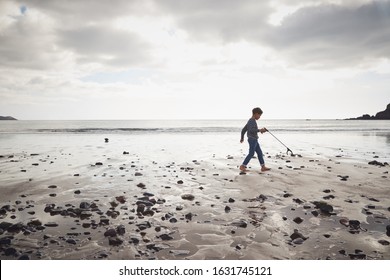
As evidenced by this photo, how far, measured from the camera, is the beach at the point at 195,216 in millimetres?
4461

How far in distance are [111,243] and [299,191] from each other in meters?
6.00

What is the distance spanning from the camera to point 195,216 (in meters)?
6.06

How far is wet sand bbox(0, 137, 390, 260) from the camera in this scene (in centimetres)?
447

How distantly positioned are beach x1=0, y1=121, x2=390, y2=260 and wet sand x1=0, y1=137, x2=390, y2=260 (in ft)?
0.07

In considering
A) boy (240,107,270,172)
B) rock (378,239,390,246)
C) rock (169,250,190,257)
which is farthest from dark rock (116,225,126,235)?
boy (240,107,270,172)

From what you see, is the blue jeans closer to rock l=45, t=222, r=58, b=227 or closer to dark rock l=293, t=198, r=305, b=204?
dark rock l=293, t=198, r=305, b=204

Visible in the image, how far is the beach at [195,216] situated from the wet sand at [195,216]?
0.02m

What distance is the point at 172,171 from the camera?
38.6 feet

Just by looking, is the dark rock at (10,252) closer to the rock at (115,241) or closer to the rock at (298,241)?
the rock at (115,241)

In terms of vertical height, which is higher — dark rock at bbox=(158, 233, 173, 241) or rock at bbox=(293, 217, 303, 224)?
rock at bbox=(293, 217, 303, 224)

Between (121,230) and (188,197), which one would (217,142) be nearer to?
(188,197)

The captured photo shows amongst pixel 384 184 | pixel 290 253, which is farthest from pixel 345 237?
pixel 384 184

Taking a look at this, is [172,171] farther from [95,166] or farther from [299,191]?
[299,191]

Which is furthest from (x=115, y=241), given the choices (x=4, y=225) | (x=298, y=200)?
(x=298, y=200)
